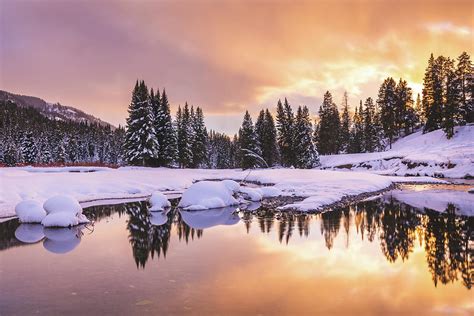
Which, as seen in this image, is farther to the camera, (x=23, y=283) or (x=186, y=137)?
(x=186, y=137)

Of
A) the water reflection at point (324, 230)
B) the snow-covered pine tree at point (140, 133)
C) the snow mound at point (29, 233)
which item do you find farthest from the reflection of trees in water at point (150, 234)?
the snow-covered pine tree at point (140, 133)

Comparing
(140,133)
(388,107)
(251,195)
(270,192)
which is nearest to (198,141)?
(140,133)

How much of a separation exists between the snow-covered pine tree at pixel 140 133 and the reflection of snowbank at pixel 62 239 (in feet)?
114

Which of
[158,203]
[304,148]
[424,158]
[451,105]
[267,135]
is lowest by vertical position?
[158,203]

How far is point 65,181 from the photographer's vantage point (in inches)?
986

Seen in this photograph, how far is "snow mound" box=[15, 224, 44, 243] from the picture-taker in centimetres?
1309

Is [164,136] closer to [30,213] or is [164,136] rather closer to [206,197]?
[206,197]

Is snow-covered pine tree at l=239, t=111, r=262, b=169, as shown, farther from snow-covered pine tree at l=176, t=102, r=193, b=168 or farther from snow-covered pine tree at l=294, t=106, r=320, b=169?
snow-covered pine tree at l=176, t=102, r=193, b=168

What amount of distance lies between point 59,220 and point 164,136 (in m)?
40.9

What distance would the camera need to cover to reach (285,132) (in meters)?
71.0

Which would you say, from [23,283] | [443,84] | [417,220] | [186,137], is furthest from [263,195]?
[443,84]

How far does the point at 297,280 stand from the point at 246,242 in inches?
162

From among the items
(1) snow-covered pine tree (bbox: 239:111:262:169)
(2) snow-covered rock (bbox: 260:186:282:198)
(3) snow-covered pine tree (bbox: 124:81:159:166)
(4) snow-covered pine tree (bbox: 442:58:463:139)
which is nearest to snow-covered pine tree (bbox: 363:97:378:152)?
(4) snow-covered pine tree (bbox: 442:58:463:139)

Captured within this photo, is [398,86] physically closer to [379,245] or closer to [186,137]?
[186,137]
